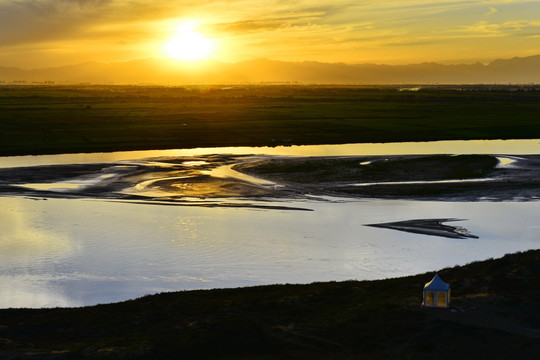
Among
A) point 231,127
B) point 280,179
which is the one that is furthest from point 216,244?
point 231,127

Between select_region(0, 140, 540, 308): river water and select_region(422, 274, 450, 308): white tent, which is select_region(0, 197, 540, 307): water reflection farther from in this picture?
select_region(422, 274, 450, 308): white tent

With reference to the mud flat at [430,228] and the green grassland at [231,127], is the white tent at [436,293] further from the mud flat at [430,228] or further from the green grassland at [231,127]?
the green grassland at [231,127]

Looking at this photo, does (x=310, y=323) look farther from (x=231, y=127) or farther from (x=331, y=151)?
(x=231, y=127)

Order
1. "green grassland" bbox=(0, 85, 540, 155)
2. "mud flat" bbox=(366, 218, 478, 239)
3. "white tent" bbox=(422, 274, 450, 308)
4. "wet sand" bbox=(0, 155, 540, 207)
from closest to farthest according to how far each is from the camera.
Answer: "white tent" bbox=(422, 274, 450, 308)
"mud flat" bbox=(366, 218, 478, 239)
"wet sand" bbox=(0, 155, 540, 207)
"green grassland" bbox=(0, 85, 540, 155)

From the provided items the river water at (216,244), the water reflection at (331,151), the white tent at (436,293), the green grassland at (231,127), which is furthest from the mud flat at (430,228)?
the green grassland at (231,127)

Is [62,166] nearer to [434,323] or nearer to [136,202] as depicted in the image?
[136,202]

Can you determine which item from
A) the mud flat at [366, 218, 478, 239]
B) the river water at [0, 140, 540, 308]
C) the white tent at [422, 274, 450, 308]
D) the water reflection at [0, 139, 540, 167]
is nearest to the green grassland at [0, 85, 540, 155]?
the water reflection at [0, 139, 540, 167]
